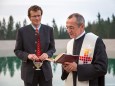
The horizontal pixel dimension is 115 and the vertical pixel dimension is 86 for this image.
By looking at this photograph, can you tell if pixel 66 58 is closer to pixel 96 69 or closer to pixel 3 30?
pixel 96 69

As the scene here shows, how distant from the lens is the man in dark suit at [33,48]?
2684 mm

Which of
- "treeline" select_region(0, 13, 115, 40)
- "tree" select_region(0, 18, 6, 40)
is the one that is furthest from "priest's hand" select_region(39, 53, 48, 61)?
"tree" select_region(0, 18, 6, 40)

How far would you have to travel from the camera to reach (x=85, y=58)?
1993mm

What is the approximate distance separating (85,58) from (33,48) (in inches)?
32.8

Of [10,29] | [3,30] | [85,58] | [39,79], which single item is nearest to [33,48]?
[39,79]

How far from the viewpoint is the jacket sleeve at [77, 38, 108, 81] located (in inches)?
75.2

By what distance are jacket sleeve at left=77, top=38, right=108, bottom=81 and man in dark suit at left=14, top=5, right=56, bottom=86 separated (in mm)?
744

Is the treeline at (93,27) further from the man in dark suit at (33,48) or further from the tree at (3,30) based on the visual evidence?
the man in dark suit at (33,48)

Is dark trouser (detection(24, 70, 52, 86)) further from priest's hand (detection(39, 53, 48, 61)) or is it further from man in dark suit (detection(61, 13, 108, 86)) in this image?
man in dark suit (detection(61, 13, 108, 86))

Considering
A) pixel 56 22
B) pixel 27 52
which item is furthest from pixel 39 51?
pixel 56 22

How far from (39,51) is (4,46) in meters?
9.78

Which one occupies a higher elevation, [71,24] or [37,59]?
[71,24]

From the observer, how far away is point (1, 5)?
12547 mm

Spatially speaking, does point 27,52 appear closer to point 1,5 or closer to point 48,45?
point 48,45
